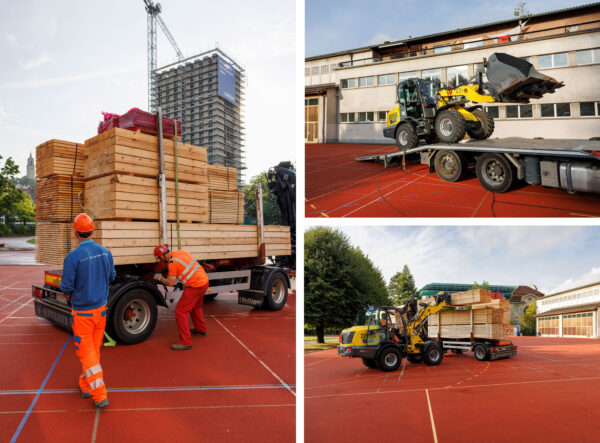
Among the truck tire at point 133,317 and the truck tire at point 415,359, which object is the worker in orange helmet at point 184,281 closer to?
the truck tire at point 133,317

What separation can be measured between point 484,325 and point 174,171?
12.2 meters

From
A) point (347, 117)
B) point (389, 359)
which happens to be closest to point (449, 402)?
point (389, 359)

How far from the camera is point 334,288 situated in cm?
1011

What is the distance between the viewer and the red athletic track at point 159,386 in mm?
3811

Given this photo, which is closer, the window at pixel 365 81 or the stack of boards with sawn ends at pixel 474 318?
the window at pixel 365 81

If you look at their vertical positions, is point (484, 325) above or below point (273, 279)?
below

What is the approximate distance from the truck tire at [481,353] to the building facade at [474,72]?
789cm

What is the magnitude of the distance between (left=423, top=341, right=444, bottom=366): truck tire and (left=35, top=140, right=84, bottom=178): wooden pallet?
1077 cm

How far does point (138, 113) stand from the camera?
7066 millimetres

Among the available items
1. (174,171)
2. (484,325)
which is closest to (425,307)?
(484,325)

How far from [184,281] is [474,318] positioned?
11.9 meters

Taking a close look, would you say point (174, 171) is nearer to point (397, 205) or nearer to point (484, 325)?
point (397, 205)

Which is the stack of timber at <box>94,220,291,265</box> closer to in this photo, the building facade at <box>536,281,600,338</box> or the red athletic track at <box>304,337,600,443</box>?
the red athletic track at <box>304,337,600,443</box>

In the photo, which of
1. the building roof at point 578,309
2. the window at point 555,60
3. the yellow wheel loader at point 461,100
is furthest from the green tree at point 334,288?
the building roof at point 578,309
